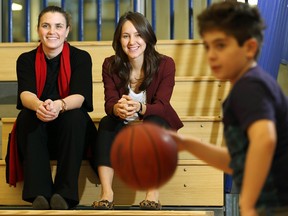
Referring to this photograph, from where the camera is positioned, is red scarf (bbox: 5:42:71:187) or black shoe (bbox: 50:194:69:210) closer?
black shoe (bbox: 50:194:69:210)

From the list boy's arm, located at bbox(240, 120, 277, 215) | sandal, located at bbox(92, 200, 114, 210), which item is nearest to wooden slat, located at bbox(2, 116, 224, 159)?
sandal, located at bbox(92, 200, 114, 210)

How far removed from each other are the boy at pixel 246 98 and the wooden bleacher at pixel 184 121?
135cm

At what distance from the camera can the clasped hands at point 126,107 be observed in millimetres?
2955

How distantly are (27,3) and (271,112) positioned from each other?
3.10m

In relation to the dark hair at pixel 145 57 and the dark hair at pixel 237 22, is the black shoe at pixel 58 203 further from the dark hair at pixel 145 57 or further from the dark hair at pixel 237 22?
the dark hair at pixel 237 22

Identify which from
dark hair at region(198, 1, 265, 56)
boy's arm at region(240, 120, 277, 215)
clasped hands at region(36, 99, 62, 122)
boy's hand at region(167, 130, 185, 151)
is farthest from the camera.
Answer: clasped hands at region(36, 99, 62, 122)

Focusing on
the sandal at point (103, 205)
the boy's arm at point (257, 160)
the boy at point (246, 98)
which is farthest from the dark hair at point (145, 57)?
the boy's arm at point (257, 160)

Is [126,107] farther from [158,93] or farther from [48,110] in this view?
[48,110]

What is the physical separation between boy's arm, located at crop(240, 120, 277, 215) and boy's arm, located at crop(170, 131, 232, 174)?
23 cm

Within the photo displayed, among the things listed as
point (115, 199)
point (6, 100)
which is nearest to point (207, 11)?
point (115, 199)

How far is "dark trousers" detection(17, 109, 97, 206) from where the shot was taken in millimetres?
2910

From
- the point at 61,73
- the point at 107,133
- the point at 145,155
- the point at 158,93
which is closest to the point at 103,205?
the point at 107,133

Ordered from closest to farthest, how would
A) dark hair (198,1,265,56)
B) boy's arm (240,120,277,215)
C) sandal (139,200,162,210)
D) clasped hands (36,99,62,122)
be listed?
boy's arm (240,120,277,215), dark hair (198,1,265,56), sandal (139,200,162,210), clasped hands (36,99,62,122)

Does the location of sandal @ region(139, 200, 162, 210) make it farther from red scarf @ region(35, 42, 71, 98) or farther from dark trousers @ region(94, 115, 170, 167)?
red scarf @ region(35, 42, 71, 98)
